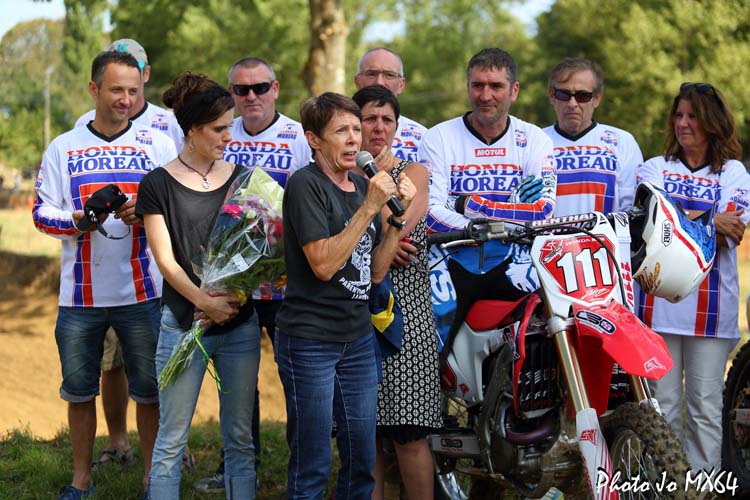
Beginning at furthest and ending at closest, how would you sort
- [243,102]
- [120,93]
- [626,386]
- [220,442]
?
[220,442], [243,102], [120,93], [626,386]

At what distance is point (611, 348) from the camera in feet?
11.4

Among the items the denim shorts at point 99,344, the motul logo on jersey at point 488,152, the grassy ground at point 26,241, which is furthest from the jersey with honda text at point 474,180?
the grassy ground at point 26,241

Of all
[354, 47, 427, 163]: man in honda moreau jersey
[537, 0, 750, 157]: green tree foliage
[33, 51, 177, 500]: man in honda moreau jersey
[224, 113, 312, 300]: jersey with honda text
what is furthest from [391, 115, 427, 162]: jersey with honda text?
[537, 0, 750, 157]: green tree foliage

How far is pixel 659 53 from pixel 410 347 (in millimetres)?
24642

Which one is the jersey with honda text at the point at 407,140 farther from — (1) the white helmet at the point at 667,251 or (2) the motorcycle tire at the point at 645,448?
(2) the motorcycle tire at the point at 645,448

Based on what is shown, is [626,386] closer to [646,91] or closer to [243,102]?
[243,102]

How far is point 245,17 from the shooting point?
26.7 meters

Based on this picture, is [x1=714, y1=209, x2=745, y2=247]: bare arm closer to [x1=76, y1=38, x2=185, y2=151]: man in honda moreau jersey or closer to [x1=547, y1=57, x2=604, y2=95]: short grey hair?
[x1=547, y1=57, x2=604, y2=95]: short grey hair

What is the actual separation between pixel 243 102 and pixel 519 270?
193 cm

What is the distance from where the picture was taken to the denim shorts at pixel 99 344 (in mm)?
4797

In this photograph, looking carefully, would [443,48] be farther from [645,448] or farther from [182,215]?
[645,448]

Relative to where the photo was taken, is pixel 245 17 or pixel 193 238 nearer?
pixel 193 238

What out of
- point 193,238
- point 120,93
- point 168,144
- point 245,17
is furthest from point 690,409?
point 245,17

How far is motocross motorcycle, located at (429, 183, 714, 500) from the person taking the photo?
11.6ft
